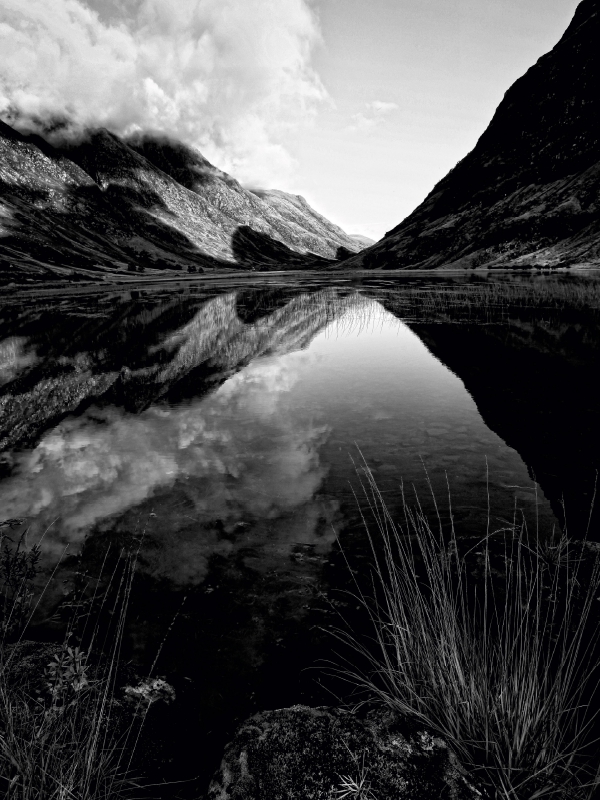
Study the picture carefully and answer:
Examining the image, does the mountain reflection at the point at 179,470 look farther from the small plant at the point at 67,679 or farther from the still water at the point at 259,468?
the small plant at the point at 67,679

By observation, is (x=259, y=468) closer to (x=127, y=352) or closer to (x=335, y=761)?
(x=335, y=761)

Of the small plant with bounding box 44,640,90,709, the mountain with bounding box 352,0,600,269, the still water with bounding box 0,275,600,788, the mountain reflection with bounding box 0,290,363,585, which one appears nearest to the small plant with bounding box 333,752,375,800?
the still water with bounding box 0,275,600,788

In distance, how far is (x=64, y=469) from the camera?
9.34 meters

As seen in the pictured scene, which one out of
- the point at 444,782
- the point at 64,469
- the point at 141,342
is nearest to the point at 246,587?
the point at 444,782

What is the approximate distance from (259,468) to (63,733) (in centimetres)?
616

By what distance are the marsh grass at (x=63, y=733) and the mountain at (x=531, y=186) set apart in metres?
104

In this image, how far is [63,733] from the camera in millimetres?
3197

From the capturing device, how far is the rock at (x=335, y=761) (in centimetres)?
287

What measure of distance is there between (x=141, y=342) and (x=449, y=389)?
16.3m

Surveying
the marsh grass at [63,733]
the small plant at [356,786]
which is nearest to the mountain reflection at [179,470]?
the marsh grass at [63,733]

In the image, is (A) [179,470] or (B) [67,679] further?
(A) [179,470]

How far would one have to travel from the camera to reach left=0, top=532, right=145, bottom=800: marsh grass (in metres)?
2.76

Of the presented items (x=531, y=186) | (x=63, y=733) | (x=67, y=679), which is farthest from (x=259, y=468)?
(x=531, y=186)

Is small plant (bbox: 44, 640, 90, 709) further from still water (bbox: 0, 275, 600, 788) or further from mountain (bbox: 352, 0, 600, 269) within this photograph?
mountain (bbox: 352, 0, 600, 269)
